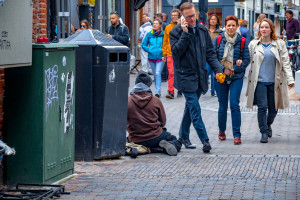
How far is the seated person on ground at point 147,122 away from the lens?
30.3 ft

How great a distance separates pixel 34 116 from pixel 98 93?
1664mm

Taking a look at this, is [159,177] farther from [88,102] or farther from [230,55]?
[230,55]

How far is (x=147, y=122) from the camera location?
9242 millimetres

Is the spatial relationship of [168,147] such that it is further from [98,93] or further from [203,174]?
[203,174]

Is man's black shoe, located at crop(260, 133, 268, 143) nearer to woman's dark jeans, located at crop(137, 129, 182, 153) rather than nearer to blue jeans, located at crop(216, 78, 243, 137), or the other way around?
blue jeans, located at crop(216, 78, 243, 137)

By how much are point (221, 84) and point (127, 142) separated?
5.84 feet

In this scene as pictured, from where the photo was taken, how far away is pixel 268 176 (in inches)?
299

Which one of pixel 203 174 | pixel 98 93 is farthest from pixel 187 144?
pixel 203 174

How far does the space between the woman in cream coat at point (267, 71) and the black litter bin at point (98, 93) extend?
2.57 meters

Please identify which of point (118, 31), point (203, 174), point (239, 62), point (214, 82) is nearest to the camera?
point (203, 174)

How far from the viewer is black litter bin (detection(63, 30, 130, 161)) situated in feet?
27.5

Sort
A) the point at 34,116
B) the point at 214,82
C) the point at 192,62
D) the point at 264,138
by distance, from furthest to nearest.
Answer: the point at 214,82, the point at 264,138, the point at 192,62, the point at 34,116

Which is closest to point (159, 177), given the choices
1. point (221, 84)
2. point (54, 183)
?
point (54, 183)

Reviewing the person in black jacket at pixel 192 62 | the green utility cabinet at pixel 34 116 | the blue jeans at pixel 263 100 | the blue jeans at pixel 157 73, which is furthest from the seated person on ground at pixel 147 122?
the blue jeans at pixel 157 73
